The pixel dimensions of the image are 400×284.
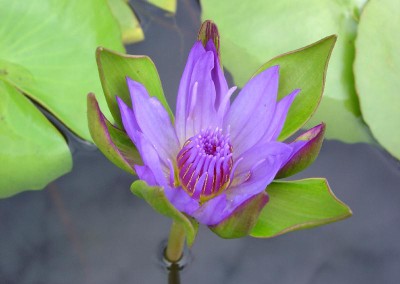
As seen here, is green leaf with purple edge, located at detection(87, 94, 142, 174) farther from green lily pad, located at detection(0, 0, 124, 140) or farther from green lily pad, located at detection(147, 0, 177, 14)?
green lily pad, located at detection(147, 0, 177, 14)

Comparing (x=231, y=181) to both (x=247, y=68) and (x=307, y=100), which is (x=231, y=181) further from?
(x=247, y=68)

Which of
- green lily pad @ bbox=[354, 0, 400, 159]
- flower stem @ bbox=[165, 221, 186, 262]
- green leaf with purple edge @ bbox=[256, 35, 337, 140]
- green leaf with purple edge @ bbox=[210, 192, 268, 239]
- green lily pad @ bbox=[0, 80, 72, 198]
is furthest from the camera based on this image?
green lily pad @ bbox=[354, 0, 400, 159]

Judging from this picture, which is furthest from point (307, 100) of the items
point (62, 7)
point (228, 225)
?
point (62, 7)

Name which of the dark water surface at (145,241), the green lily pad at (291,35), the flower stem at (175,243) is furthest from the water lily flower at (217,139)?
the green lily pad at (291,35)

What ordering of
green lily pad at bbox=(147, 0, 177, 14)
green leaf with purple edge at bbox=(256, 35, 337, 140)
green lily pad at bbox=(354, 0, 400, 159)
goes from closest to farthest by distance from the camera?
green leaf with purple edge at bbox=(256, 35, 337, 140) < green lily pad at bbox=(354, 0, 400, 159) < green lily pad at bbox=(147, 0, 177, 14)

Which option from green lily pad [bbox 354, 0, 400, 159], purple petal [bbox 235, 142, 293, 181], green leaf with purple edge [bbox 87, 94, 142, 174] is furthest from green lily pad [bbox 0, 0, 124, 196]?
green lily pad [bbox 354, 0, 400, 159]
